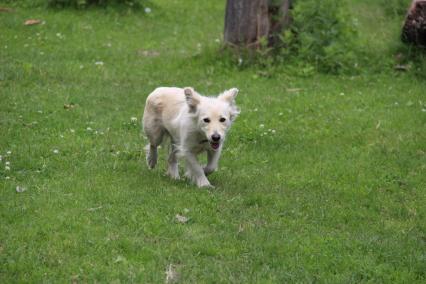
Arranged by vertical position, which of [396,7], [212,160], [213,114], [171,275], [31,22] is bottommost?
[31,22]

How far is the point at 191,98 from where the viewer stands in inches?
349

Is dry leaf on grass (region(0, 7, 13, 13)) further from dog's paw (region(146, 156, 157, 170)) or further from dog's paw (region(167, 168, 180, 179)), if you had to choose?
dog's paw (region(167, 168, 180, 179))

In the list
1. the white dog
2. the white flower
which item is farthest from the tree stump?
the white flower

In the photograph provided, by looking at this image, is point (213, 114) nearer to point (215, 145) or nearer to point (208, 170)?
point (215, 145)

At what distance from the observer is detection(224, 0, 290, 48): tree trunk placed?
1566cm

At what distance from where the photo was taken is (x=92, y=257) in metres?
6.75

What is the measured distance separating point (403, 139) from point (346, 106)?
1.98 m

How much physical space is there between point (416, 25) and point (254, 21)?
3342 mm

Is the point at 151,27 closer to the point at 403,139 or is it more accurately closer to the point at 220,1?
the point at 220,1

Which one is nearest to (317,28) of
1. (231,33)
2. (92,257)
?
(231,33)

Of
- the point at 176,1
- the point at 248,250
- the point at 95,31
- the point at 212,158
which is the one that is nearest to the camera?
the point at 248,250

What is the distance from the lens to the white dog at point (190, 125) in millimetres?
8703

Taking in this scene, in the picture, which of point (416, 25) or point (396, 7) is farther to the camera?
point (396, 7)

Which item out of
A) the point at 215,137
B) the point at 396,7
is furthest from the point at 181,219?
the point at 396,7
